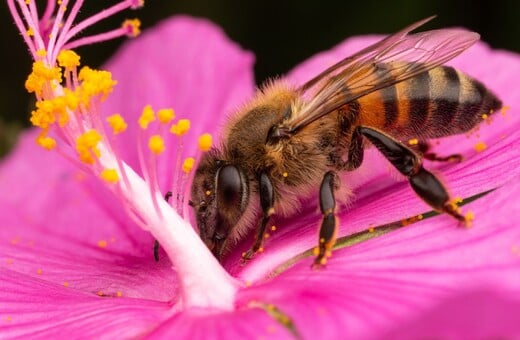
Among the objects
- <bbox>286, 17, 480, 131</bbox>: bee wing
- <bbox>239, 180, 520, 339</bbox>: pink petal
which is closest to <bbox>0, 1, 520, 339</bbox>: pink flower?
<bbox>239, 180, 520, 339</bbox>: pink petal

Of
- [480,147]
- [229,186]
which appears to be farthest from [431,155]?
[229,186]

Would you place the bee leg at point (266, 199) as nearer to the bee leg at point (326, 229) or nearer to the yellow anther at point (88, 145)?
the bee leg at point (326, 229)

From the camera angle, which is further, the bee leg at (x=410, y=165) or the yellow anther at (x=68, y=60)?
the yellow anther at (x=68, y=60)

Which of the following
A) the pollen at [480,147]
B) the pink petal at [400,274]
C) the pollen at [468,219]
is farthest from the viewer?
the pollen at [480,147]

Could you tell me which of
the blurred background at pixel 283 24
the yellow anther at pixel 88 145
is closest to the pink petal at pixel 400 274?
the yellow anther at pixel 88 145

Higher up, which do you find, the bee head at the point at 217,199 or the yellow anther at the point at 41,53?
the yellow anther at the point at 41,53

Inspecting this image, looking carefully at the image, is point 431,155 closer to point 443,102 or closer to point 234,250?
point 443,102
